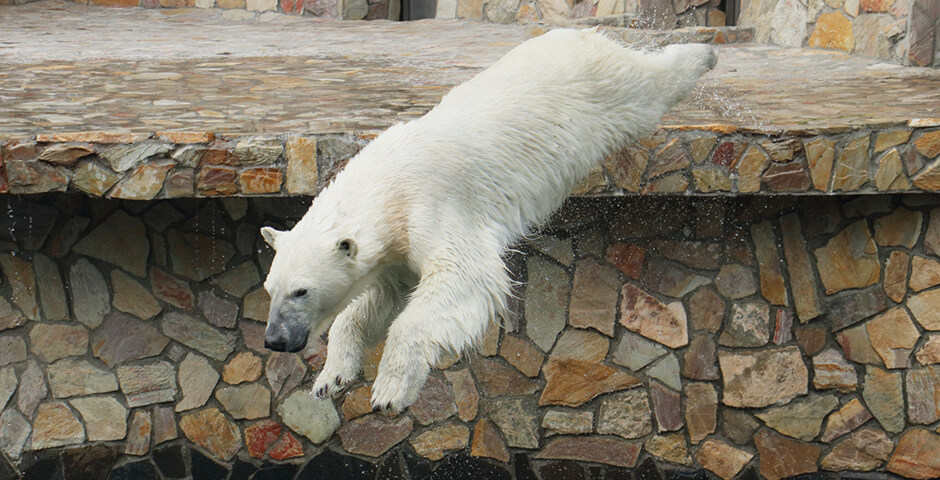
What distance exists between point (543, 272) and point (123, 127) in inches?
84.8

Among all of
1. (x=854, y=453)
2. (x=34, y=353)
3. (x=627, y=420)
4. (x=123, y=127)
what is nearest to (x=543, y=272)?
(x=627, y=420)

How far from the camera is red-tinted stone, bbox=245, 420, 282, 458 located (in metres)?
5.49

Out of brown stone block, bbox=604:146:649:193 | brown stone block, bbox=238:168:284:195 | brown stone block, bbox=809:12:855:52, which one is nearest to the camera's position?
brown stone block, bbox=238:168:284:195

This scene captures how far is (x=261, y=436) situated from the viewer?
5.51 m

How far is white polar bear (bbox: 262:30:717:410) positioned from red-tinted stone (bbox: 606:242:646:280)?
202 centimetres

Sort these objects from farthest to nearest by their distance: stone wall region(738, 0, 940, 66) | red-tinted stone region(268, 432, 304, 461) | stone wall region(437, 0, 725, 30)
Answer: stone wall region(437, 0, 725, 30), stone wall region(738, 0, 940, 66), red-tinted stone region(268, 432, 304, 461)

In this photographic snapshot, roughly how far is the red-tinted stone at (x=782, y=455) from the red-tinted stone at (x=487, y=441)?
1314mm

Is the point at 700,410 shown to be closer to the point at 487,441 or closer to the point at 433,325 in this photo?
the point at 487,441

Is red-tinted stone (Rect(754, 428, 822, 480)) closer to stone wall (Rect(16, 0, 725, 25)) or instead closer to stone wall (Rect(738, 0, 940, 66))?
stone wall (Rect(738, 0, 940, 66))

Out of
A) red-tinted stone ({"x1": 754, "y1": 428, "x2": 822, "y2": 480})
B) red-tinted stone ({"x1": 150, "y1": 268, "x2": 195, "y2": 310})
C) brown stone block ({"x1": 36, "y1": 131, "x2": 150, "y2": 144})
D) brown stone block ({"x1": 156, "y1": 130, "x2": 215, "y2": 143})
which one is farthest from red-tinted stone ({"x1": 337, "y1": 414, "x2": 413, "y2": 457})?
brown stone block ({"x1": 36, "y1": 131, "x2": 150, "y2": 144})

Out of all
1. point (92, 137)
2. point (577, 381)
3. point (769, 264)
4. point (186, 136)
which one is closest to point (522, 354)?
point (577, 381)

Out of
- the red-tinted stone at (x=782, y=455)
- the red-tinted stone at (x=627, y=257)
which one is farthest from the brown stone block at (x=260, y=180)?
the red-tinted stone at (x=782, y=455)

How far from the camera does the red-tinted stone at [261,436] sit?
18.0 feet

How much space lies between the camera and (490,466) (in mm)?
5500
